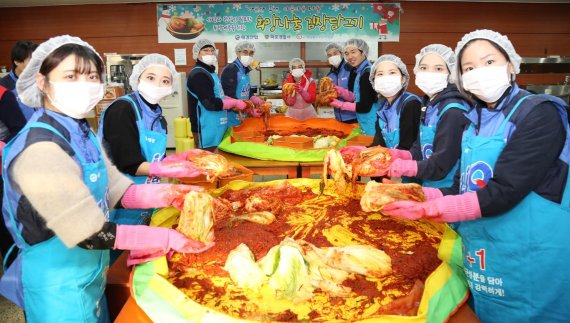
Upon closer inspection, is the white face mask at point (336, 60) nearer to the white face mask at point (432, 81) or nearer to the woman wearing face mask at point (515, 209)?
the white face mask at point (432, 81)

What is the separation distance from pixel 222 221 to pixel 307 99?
4.02m

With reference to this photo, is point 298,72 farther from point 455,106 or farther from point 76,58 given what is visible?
point 76,58

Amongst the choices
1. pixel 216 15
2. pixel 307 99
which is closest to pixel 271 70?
pixel 216 15

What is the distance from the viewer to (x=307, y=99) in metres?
5.95

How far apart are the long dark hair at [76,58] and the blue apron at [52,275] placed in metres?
0.27

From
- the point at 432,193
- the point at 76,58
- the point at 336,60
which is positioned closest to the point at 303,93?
the point at 336,60

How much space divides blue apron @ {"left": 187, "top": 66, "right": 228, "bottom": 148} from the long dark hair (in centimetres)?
324

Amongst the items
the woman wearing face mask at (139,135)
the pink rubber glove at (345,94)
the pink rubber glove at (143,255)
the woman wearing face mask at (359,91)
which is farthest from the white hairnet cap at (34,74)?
the pink rubber glove at (345,94)

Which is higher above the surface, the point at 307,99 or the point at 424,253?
the point at 307,99

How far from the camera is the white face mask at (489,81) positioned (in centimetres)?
173

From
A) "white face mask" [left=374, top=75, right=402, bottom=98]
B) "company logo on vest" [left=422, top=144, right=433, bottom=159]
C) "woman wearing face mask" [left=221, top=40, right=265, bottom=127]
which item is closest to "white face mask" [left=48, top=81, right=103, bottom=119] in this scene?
"company logo on vest" [left=422, top=144, right=433, bottom=159]

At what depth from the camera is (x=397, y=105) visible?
3.21 meters

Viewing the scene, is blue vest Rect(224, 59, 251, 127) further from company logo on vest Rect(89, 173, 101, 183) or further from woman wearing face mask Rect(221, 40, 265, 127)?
company logo on vest Rect(89, 173, 101, 183)

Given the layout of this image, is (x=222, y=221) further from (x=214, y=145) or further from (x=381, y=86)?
(x=214, y=145)
